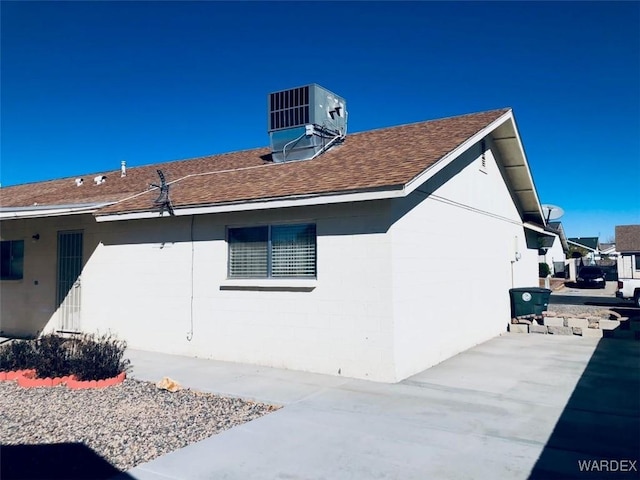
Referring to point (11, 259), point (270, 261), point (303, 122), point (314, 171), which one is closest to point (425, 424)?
point (270, 261)

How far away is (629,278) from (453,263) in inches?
681

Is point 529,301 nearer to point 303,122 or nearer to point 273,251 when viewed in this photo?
point 303,122

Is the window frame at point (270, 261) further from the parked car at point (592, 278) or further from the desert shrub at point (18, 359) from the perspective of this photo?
the parked car at point (592, 278)

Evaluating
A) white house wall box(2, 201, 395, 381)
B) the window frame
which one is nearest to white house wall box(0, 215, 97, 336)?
white house wall box(2, 201, 395, 381)

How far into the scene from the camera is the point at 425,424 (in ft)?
18.0

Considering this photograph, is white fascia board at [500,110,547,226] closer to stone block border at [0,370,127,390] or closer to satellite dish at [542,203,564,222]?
satellite dish at [542,203,564,222]

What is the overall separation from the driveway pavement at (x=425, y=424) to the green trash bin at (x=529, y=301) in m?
4.66

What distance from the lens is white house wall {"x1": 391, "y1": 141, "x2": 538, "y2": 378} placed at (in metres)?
7.89

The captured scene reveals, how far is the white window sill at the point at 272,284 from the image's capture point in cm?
821

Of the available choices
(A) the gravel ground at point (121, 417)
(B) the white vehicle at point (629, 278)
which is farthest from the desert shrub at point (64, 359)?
(B) the white vehicle at point (629, 278)

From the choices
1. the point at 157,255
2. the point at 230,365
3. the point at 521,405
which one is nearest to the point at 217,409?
the point at 230,365

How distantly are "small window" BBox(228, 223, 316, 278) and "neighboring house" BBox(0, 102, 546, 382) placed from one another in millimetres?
26

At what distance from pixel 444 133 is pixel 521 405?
5996mm

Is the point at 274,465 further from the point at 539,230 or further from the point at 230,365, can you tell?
the point at 539,230
